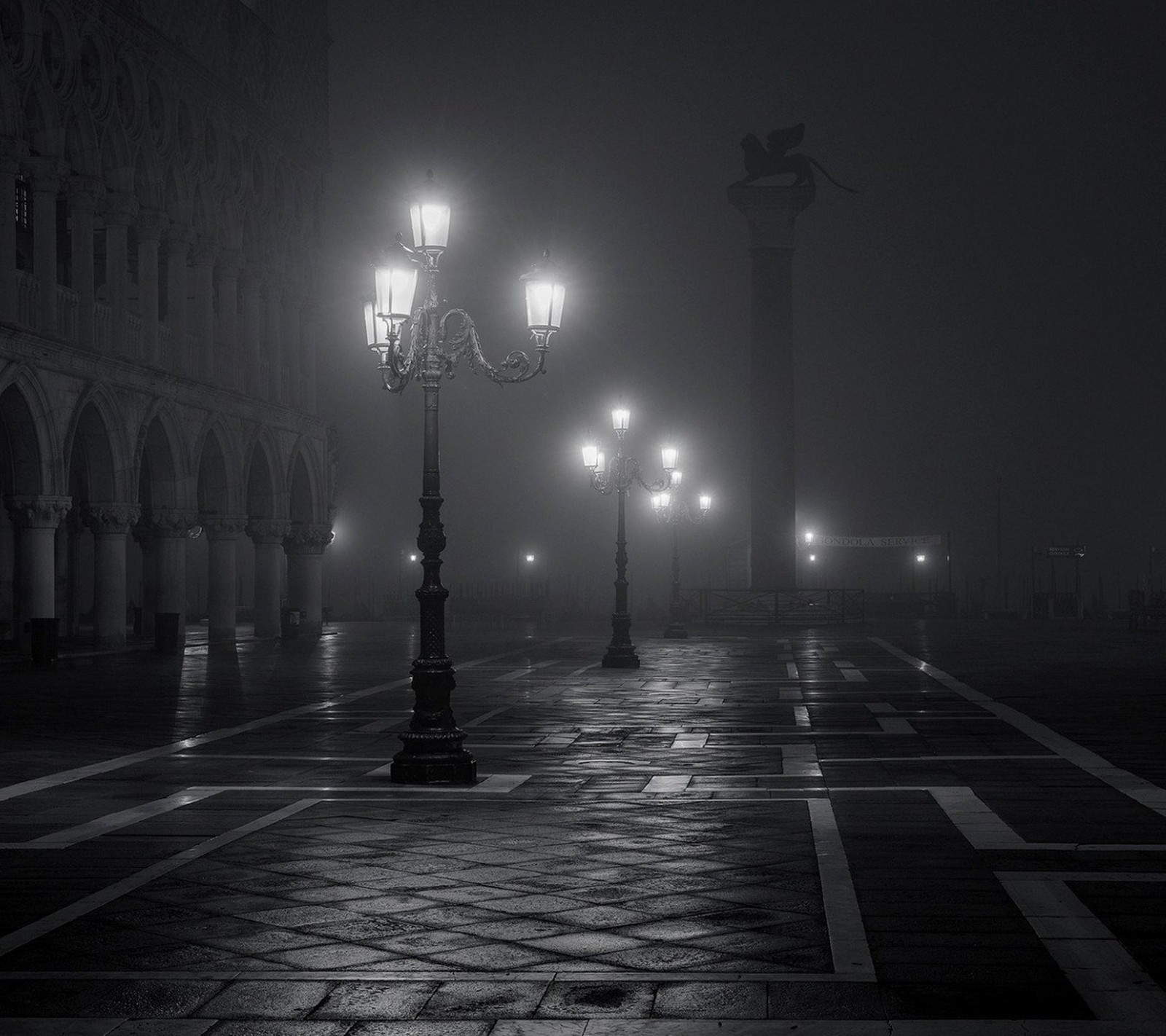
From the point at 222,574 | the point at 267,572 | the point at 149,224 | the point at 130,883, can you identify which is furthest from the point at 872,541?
the point at 130,883

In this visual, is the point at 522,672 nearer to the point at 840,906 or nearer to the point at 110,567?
the point at 110,567

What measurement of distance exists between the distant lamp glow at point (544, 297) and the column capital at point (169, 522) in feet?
75.4

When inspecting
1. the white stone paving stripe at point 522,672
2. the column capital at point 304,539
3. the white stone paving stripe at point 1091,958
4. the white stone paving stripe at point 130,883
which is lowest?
the white stone paving stripe at point 522,672

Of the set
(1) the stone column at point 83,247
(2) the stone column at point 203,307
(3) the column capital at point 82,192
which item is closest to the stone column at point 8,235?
(1) the stone column at point 83,247

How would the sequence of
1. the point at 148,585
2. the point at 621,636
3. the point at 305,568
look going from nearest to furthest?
the point at 621,636
the point at 305,568
the point at 148,585

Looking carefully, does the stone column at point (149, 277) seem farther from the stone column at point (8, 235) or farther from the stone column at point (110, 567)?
the stone column at point (8, 235)

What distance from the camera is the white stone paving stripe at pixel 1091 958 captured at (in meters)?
5.35

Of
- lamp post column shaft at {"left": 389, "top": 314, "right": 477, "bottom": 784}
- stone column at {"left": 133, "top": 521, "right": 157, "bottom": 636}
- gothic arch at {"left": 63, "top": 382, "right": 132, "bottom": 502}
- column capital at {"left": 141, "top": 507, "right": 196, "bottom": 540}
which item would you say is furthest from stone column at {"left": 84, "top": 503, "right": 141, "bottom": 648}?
lamp post column shaft at {"left": 389, "top": 314, "right": 477, "bottom": 784}

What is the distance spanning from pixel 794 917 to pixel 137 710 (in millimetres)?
13131

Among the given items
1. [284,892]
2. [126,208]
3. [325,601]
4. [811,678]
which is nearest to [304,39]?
[126,208]

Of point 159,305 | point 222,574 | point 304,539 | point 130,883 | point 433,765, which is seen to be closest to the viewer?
point 130,883

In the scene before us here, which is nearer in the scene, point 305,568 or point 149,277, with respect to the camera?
point 149,277

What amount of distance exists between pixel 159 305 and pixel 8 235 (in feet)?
27.0

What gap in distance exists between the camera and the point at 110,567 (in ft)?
107
